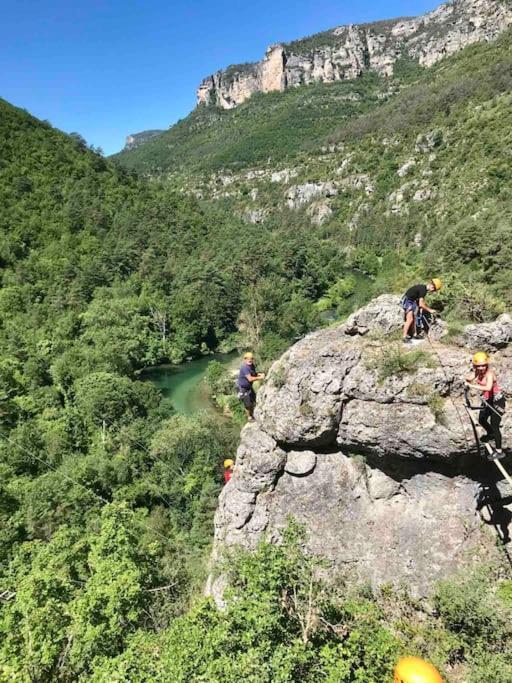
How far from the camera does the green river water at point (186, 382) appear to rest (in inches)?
1789

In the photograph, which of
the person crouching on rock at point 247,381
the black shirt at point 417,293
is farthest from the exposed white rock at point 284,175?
the black shirt at point 417,293

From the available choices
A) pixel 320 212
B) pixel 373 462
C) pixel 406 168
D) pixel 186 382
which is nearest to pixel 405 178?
pixel 406 168

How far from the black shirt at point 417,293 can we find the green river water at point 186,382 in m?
34.0

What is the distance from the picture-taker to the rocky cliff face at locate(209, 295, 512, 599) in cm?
942

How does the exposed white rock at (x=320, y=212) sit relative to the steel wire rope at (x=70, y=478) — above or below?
above

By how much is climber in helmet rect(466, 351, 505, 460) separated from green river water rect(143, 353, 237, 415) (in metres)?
35.3

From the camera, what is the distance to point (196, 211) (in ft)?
313

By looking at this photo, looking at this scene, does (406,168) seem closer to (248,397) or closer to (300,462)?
(248,397)

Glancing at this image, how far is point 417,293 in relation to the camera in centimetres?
1037

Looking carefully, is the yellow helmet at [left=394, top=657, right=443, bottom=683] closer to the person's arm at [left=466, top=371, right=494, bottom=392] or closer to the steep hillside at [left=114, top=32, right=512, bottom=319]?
the person's arm at [left=466, top=371, right=494, bottom=392]

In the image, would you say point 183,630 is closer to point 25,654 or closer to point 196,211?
point 25,654

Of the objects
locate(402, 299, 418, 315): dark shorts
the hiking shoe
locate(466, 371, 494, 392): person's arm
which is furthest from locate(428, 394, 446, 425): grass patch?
locate(402, 299, 418, 315): dark shorts

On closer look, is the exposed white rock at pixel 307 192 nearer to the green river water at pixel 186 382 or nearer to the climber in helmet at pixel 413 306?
the green river water at pixel 186 382

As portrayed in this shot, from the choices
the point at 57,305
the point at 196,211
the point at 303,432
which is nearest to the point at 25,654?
the point at 303,432
